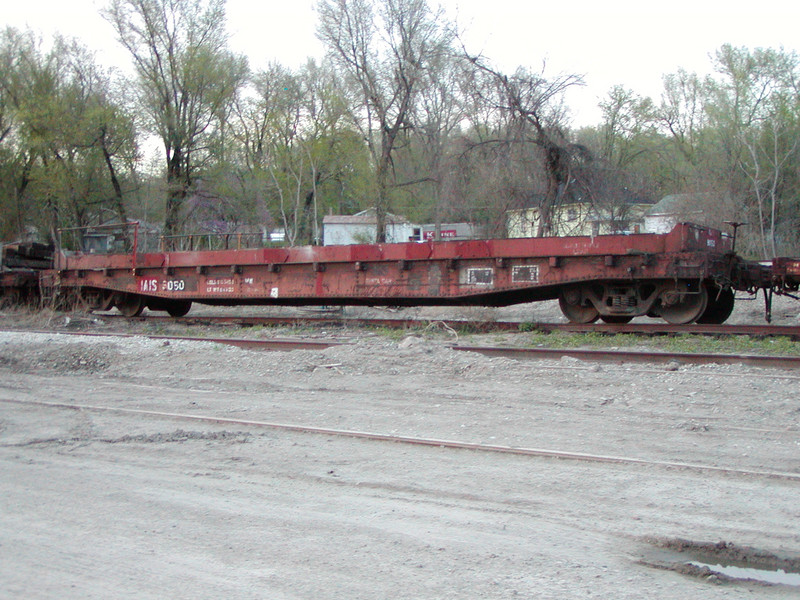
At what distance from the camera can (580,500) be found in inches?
196

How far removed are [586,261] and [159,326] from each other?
10304 millimetres

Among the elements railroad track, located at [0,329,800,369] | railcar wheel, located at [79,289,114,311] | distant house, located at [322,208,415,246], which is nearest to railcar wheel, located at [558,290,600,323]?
railroad track, located at [0,329,800,369]

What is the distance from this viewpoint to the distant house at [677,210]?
123 feet

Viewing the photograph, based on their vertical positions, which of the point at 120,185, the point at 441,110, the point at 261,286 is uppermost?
the point at 441,110

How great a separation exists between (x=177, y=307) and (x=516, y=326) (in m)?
10.1

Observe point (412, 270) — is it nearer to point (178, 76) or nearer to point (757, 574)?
point (757, 574)

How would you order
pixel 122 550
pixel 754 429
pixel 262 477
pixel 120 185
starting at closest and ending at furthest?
pixel 122 550, pixel 262 477, pixel 754 429, pixel 120 185

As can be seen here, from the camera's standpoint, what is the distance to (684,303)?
563 inches

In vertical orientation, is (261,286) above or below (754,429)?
above

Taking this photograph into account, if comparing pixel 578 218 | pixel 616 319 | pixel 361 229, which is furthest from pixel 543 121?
pixel 361 229

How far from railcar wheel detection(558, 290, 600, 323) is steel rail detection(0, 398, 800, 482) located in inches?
346

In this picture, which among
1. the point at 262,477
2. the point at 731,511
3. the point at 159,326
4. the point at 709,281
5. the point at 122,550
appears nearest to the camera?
the point at 122,550

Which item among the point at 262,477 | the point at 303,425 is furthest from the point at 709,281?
the point at 262,477

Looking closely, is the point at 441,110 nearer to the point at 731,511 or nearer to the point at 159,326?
the point at 159,326
